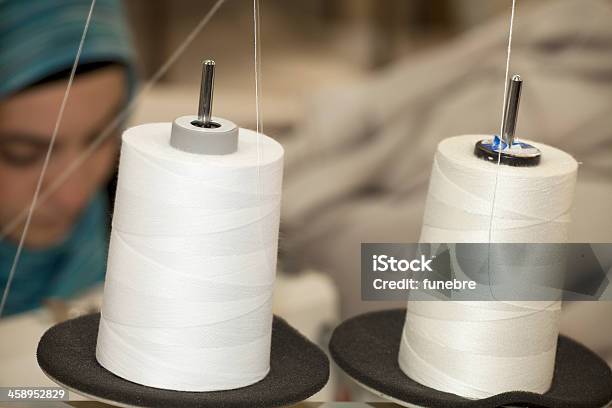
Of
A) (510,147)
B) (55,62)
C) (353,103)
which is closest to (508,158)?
(510,147)

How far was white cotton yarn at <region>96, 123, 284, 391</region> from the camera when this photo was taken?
20.3 inches

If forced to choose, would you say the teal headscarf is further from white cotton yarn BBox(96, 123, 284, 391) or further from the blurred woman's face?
white cotton yarn BBox(96, 123, 284, 391)

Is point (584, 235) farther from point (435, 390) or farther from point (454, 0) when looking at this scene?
point (454, 0)

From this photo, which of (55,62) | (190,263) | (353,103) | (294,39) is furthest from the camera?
(294,39)

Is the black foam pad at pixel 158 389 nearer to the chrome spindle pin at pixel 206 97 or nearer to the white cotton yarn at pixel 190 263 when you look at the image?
the white cotton yarn at pixel 190 263

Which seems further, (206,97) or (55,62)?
(55,62)

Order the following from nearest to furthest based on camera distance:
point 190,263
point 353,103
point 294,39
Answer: point 190,263
point 353,103
point 294,39

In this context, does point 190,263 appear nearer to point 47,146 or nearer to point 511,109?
point 511,109

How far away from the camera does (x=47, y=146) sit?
116cm

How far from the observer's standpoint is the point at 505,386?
0.58m

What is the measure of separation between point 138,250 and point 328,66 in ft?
4.55

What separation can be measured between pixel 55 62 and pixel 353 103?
2.06ft

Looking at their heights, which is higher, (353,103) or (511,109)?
(511,109)

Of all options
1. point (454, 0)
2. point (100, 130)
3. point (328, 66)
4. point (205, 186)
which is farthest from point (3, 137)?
point (454, 0)
